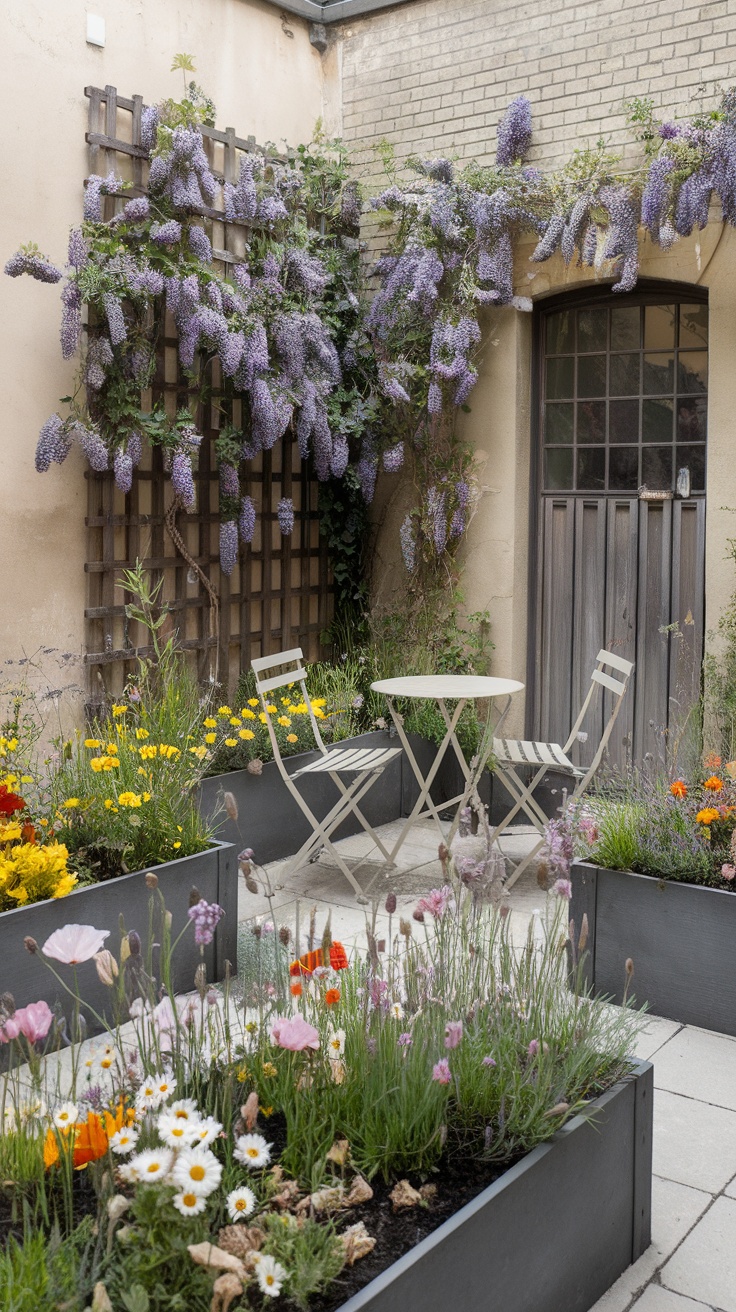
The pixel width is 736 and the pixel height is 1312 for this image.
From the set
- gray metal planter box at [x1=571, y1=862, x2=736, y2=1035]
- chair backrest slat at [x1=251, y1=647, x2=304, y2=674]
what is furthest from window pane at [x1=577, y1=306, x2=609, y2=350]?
gray metal planter box at [x1=571, y1=862, x2=736, y2=1035]

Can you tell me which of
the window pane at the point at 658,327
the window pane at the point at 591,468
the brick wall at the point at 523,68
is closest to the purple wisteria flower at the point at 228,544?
the window pane at the point at 591,468

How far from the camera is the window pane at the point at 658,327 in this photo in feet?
18.7

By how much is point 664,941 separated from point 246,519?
3.25m

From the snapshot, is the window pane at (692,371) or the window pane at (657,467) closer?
the window pane at (692,371)

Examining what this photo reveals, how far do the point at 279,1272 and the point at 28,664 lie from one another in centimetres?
386

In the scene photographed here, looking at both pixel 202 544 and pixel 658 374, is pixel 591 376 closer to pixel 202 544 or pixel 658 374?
pixel 658 374

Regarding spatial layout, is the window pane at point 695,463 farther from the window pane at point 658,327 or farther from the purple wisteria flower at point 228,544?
the purple wisteria flower at point 228,544

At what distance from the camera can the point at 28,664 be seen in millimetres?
5027

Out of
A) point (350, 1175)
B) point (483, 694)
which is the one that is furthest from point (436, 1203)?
point (483, 694)

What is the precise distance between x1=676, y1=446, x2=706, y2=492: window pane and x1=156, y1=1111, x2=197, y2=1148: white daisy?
4777 mm

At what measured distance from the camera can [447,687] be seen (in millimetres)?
4547

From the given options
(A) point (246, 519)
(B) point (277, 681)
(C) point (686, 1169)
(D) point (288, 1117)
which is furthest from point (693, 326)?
(D) point (288, 1117)

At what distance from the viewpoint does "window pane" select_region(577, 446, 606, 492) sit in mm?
5965

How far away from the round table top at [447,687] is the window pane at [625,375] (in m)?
1.98
